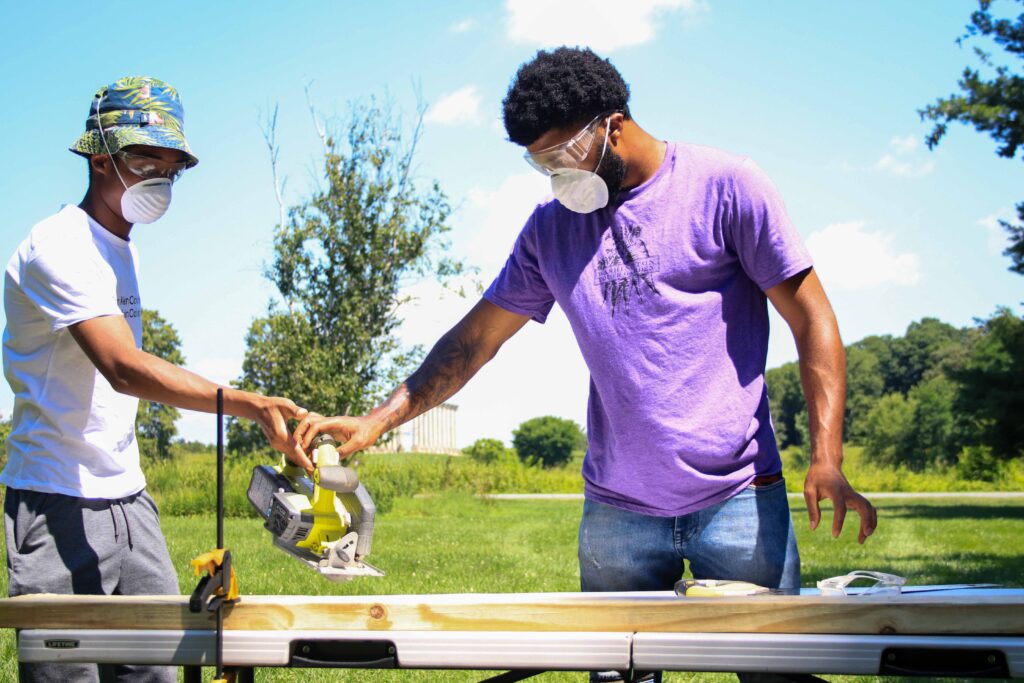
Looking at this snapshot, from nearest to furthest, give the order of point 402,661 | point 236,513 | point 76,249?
1. point 402,661
2. point 76,249
3. point 236,513

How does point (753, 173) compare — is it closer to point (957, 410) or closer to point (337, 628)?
point (337, 628)

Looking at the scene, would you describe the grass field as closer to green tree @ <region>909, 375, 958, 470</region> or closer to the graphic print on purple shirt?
the graphic print on purple shirt

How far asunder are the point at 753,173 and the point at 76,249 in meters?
1.83

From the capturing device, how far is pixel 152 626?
2.06 m

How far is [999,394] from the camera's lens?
21188mm

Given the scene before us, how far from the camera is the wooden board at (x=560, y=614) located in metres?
1.80

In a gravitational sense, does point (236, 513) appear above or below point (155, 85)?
below

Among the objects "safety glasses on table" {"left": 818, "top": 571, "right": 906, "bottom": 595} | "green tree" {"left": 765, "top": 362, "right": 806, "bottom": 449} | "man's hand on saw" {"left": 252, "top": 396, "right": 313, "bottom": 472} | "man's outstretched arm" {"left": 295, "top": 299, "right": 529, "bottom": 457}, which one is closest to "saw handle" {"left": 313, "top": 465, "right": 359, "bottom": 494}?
"man's hand on saw" {"left": 252, "top": 396, "right": 313, "bottom": 472}

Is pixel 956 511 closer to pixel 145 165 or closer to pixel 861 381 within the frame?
pixel 145 165

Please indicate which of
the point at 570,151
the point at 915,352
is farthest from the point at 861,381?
the point at 570,151

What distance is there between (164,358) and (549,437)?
2880 cm

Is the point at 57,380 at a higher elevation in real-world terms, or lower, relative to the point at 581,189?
lower

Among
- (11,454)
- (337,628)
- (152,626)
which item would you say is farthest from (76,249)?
(337,628)

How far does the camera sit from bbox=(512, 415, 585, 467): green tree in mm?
62375
